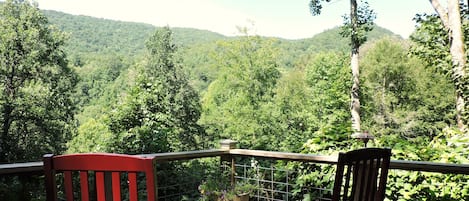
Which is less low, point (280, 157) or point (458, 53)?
point (458, 53)

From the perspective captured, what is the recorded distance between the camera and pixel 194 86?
699 inches

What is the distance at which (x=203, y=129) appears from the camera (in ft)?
55.5

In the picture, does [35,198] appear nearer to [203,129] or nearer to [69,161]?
[69,161]

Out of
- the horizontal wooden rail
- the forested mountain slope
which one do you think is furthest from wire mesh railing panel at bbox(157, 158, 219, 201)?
the forested mountain slope

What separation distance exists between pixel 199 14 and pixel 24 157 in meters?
13.1

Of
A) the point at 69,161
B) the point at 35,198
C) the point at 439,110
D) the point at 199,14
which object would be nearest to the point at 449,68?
the point at 439,110

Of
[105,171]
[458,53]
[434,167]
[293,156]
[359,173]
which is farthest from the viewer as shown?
[458,53]

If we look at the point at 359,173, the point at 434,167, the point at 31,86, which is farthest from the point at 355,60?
the point at 359,173

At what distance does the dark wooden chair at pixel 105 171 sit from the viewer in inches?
42.9

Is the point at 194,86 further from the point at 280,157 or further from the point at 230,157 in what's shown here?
the point at 280,157

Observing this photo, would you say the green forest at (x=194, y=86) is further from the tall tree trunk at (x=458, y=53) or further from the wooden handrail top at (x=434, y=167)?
the wooden handrail top at (x=434, y=167)

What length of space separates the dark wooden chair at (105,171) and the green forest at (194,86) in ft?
23.3

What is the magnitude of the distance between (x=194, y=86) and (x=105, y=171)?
16.7 meters

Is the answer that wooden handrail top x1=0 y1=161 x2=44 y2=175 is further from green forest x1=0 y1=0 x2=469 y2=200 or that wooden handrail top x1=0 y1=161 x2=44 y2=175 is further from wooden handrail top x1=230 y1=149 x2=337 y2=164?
green forest x1=0 y1=0 x2=469 y2=200
